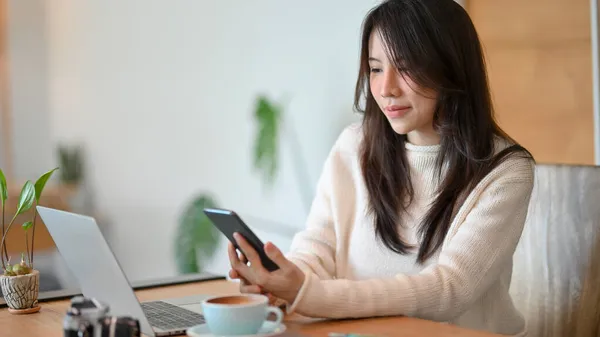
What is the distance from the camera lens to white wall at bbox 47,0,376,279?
3.14m

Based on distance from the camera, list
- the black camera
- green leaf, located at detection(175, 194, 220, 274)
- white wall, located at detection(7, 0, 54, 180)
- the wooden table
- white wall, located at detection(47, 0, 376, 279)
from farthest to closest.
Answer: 1. white wall, located at detection(7, 0, 54, 180)
2. green leaf, located at detection(175, 194, 220, 274)
3. white wall, located at detection(47, 0, 376, 279)
4. the wooden table
5. the black camera

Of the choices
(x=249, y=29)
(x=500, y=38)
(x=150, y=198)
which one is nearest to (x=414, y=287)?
(x=500, y=38)

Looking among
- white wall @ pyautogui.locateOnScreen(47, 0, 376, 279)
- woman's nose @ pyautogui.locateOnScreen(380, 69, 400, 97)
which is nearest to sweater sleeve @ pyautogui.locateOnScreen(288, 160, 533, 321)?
woman's nose @ pyautogui.locateOnScreen(380, 69, 400, 97)

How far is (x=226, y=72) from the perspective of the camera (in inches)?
141

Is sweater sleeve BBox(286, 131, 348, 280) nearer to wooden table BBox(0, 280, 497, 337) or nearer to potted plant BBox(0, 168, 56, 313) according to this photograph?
wooden table BBox(0, 280, 497, 337)

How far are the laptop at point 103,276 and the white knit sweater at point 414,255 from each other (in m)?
0.20

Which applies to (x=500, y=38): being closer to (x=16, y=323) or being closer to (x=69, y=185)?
(x=16, y=323)

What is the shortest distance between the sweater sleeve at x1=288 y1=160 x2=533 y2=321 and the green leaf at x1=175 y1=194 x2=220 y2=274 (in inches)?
84.3

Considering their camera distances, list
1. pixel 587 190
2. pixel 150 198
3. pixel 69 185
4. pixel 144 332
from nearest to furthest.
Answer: pixel 144 332
pixel 587 190
pixel 150 198
pixel 69 185

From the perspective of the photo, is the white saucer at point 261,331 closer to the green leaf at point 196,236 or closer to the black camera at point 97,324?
the black camera at point 97,324

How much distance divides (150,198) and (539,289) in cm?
291

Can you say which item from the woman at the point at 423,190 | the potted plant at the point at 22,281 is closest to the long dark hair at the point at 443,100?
the woman at the point at 423,190

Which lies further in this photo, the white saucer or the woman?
the woman

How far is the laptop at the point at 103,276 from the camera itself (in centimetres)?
114
